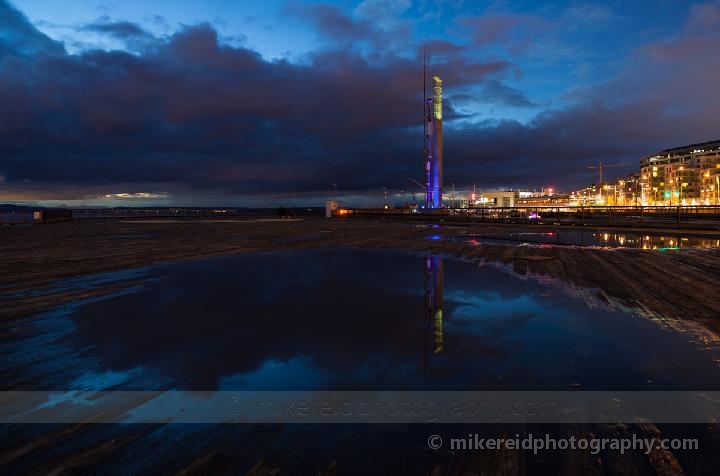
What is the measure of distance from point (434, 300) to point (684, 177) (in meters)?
193

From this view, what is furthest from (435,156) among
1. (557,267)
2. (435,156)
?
(557,267)

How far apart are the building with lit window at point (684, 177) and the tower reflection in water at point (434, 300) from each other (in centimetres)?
16042

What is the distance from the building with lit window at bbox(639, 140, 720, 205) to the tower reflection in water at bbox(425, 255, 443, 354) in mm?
160423

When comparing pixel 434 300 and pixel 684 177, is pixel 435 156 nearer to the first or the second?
pixel 434 300

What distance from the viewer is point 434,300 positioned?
7336mm

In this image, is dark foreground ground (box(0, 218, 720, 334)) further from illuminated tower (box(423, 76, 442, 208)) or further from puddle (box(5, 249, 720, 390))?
illuminated tower (box(423, 76, 442, 208))

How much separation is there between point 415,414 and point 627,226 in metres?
30.0

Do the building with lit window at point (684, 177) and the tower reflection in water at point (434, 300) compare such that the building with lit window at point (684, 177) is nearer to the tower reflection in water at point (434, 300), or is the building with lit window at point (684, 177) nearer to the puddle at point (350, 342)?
the tower reflection in water at point (434, 300)

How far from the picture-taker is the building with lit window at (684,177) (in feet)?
458

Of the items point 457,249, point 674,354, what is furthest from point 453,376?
point 457,249

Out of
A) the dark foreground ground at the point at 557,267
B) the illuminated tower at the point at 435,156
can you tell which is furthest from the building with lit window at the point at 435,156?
the dark foreground ground at the point at 557,267

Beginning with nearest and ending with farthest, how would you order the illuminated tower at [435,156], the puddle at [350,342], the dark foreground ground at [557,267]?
the puddle at [350,342]
the dark foreground ground at [557,267]
the illuminated tower at [435,156]

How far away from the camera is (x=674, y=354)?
453 centimetres
